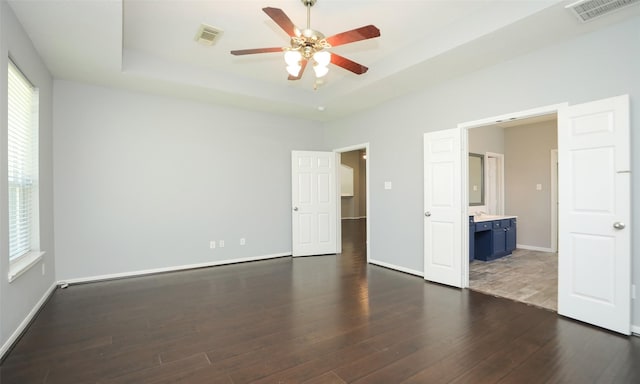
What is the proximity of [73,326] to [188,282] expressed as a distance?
4.66 feet

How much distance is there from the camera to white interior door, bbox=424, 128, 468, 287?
388 cm

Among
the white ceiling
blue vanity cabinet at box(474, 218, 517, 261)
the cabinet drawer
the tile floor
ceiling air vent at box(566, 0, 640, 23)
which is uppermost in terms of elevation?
the white ceiling

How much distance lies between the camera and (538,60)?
3189mm

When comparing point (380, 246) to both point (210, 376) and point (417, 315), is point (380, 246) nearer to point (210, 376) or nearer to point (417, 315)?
point (417, 315)

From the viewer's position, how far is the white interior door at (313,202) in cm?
577

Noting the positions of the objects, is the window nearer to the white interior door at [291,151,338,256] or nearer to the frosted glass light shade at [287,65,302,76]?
the frosted glass light shade at [287,65,302,76]

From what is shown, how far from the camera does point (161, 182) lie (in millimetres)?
4633

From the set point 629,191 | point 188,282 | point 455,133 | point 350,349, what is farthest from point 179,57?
point 629,191

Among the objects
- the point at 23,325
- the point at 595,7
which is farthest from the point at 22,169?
the point at 595,7

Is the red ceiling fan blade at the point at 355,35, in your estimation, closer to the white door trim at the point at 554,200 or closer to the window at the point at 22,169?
the window at the point at 22,169

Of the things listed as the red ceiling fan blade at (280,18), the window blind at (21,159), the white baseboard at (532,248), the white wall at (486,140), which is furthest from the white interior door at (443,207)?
the window blind at (21,159)

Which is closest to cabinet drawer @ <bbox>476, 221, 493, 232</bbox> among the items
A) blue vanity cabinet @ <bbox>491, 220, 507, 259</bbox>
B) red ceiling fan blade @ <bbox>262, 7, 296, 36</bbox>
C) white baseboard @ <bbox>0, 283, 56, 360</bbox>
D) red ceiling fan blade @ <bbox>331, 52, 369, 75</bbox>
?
blue vanity cabinet @ <bbox>491, 220, 507, 259</bbox>

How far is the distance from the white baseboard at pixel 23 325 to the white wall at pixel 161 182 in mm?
682

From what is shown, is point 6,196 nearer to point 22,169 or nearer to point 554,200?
point 22,169
